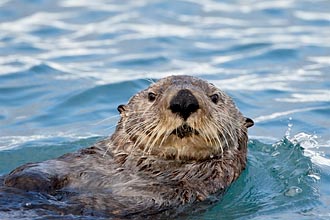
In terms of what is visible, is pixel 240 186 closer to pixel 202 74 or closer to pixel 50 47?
pixel 202 74

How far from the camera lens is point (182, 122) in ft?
19.9

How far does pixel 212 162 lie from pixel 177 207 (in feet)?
1.72

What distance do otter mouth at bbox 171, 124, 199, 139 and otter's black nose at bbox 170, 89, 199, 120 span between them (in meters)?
0.09

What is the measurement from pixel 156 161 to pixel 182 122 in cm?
58

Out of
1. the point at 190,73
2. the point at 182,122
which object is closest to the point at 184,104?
the point at 182,122

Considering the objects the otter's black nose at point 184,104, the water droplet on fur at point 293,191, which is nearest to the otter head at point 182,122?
the otter's black nose at point 184,104

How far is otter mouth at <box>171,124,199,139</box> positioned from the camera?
612 cm

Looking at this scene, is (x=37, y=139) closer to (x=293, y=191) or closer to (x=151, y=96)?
(x=151, y=96)

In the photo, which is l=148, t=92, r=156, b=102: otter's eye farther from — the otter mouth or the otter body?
the otter mouth

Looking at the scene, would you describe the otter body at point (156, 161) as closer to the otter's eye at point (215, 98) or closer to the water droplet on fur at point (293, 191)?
the otter's eye at point (215, 98)

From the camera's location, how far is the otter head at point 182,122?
6.09 m

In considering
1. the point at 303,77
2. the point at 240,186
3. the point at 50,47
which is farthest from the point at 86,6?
the point at 240,186

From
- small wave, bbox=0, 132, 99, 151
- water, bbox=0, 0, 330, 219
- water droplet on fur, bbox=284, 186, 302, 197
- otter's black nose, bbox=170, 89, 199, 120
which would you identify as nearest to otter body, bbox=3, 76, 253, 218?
otter's black nose, bbox=170, 89, 199, 120

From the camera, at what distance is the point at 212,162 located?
6.51m
